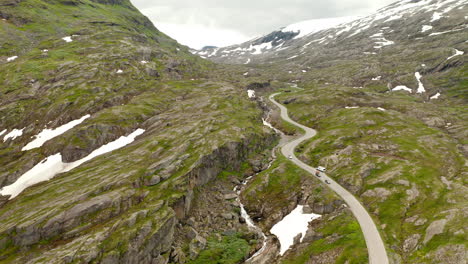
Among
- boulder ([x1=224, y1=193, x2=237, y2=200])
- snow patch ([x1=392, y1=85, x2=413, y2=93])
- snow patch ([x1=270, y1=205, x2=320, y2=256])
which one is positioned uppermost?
snow patch ([x1=392, y1=85, x2=413, y2=93])

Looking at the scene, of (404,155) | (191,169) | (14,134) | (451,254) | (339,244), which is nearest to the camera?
(451,254)

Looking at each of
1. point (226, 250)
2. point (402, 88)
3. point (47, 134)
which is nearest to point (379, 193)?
point (226, 250)

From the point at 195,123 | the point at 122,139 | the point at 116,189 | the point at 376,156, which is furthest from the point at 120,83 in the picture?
the point at 376,156

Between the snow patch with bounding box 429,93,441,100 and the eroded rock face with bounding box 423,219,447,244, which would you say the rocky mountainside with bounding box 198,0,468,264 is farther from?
the snow patch with bounding box 429,93,441,100

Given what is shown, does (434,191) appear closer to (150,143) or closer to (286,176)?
(286,176)

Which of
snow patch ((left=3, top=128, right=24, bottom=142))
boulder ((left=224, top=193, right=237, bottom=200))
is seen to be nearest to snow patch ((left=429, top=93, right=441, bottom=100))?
boulder ((left=224, top=193, right=237, bottom=200))

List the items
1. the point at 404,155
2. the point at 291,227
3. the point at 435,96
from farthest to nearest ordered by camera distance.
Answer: the point at 435,96
the point at 404,155
the point at 291,227

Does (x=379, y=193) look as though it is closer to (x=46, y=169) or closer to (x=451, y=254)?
(x=451, y=254)
